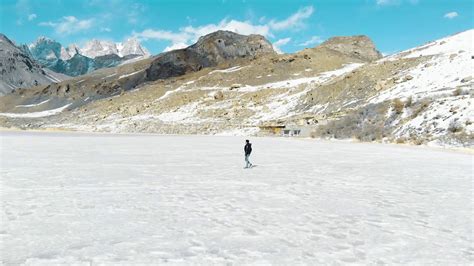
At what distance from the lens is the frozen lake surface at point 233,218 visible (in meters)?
6.79

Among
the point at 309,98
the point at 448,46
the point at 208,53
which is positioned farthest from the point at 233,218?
the point at 208,53

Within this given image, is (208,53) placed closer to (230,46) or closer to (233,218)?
(230,46)

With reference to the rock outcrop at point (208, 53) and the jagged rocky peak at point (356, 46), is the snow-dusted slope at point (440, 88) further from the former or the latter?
the rock outcrop at point (208, 53)

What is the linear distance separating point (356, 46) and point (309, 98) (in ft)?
281

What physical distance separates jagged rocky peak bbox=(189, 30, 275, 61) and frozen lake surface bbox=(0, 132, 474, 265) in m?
170

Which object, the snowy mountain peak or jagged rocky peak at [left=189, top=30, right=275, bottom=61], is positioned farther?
jagged rocky peak at [left=189, top=30, right=275, bottom=61]

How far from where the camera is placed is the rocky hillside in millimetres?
44344

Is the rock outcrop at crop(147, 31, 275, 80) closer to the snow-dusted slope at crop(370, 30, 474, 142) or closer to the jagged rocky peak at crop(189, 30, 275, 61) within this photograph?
the jagged rocky peak at crop(189, 30, 275, 61)

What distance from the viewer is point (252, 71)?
12588 centimetres

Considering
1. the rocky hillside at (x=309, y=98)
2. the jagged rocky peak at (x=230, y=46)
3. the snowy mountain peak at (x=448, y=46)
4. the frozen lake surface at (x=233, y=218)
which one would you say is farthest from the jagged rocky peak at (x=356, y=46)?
the frozen lake surface at (x=233, y=218)

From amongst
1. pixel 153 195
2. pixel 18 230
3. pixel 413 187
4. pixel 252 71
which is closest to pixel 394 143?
pixel 413 187

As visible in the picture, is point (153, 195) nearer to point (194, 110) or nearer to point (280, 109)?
point (280, 109)

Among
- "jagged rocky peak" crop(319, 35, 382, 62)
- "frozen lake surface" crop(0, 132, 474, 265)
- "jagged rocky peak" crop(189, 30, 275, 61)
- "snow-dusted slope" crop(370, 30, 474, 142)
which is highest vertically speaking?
"jagged rocky peak" crop(189, 30, 275, 61)

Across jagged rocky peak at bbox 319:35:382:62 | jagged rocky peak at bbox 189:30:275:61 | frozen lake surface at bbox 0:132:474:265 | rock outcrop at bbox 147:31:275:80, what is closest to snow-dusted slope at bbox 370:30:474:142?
frozen lake surface at bbox 0:132:474:265
